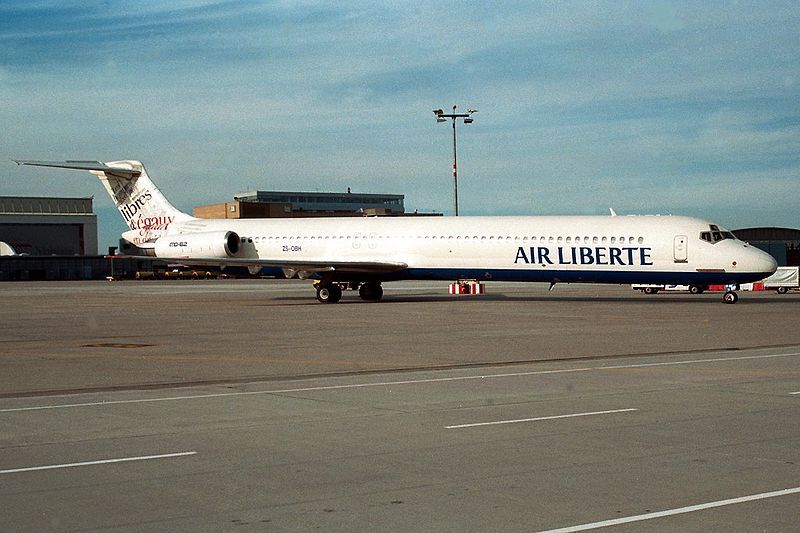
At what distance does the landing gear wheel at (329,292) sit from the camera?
44188 millimetres

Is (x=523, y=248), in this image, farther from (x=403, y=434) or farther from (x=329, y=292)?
(x=403, y=434)

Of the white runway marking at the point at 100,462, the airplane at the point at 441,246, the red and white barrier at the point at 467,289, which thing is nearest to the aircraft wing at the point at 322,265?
the airplane at the point at 441,246

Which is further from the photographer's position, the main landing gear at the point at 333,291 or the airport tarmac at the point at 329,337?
the main landing gear at the point at 333,291

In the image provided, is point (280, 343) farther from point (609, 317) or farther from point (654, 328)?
point (609, 317)

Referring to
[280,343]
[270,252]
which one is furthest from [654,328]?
[270,252]

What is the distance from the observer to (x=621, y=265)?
39.3 m

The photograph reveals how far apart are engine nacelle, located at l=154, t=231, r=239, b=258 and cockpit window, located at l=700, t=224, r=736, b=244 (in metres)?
21.7

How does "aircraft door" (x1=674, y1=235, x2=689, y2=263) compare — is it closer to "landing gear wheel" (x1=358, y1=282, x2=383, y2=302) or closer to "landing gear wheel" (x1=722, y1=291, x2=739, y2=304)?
"landing gear wheel" (x1=722, y1=291, x2=739, y2=304)

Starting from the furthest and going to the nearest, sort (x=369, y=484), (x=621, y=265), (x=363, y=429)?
(x=621, y=265) < (x=363, y=429) < (x=369, y=484)

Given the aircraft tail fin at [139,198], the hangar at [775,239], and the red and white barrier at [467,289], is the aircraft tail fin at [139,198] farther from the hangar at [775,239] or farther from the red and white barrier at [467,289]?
the hangar at [775,239]

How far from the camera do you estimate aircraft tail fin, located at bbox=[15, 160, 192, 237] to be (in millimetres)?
50312

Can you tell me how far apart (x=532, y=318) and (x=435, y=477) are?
2338 centimetres

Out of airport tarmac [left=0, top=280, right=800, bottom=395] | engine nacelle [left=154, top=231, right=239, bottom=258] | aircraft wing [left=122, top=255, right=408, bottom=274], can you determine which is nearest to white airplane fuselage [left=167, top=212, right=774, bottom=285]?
engine nacelle [left=154, top=231, right=239, bottom=258]

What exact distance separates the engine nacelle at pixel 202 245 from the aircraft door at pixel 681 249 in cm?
2064
